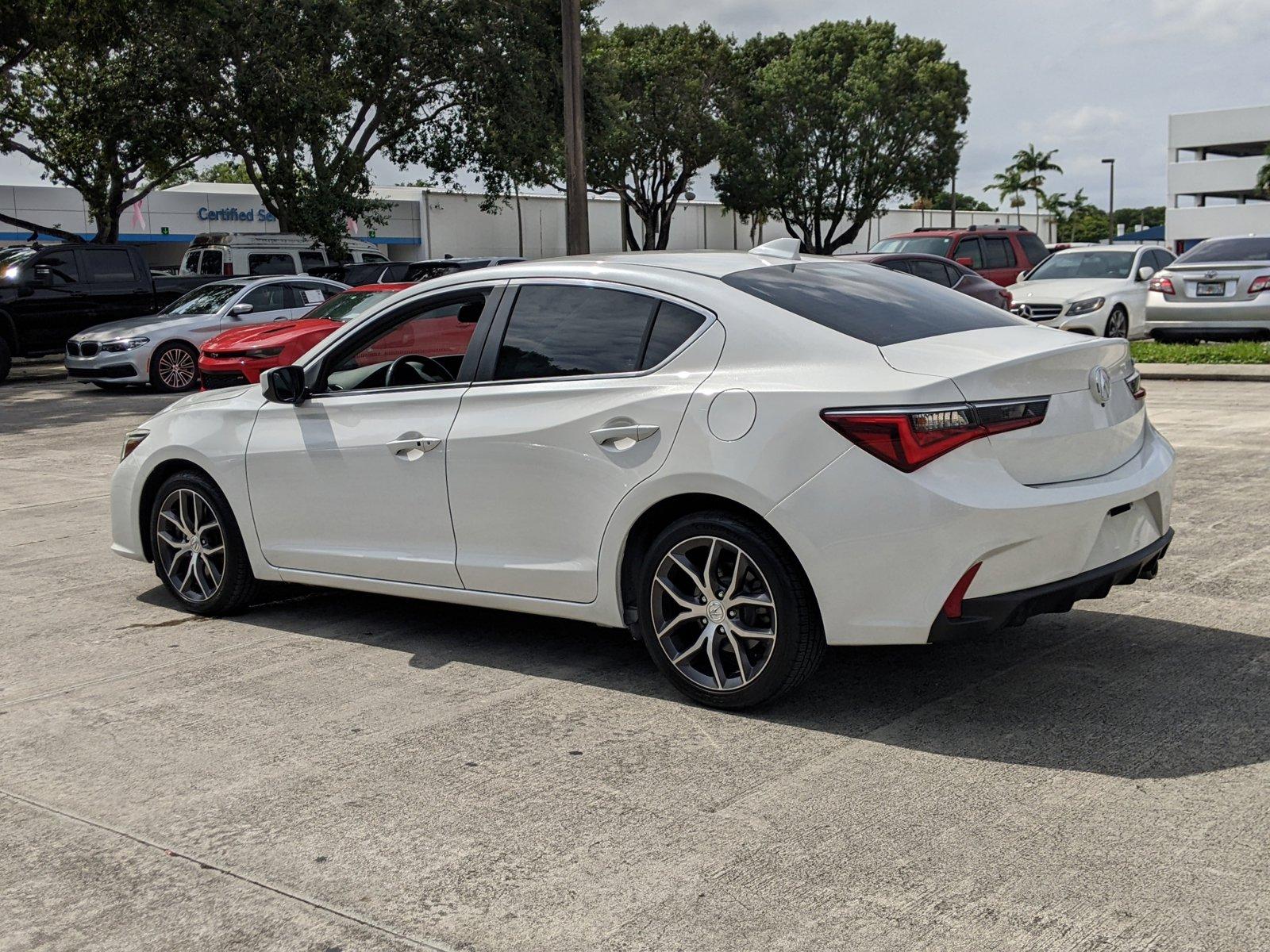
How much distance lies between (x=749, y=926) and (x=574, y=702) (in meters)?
1.85

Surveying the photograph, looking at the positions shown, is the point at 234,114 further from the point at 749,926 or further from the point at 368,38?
the point at 749,926

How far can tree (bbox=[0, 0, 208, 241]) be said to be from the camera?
2834cm

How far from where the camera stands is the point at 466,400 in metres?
5.35

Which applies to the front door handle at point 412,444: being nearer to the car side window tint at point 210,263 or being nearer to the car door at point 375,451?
the car door at point 375,451

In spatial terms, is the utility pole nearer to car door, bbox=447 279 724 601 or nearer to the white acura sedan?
the white acura sedan

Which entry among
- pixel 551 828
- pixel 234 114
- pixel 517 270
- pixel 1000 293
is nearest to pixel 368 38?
pixel 234 114

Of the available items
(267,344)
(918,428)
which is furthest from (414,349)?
(267,344)

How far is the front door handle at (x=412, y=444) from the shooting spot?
5.38 metres

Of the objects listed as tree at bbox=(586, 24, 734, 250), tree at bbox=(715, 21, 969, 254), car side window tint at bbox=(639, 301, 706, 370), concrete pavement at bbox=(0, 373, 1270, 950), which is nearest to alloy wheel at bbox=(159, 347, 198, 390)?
concrete pavement at bbox=(0, 373, 1270, 950)

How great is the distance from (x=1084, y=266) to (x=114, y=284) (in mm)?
16041

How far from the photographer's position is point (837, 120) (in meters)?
55.6

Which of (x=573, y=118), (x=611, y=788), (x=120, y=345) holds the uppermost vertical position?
(x=573, y=118)

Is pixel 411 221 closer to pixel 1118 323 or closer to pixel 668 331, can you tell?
pixel 1118 323

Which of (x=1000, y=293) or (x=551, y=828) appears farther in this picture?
(x=1000, y=293)
